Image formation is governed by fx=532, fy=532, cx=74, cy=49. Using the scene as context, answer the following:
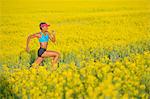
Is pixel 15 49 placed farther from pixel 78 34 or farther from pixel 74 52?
pixel 78 34

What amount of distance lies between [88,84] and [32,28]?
23.0 feet

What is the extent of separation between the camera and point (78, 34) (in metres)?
13.7

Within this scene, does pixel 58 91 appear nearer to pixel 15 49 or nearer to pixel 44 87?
pixel 44 87

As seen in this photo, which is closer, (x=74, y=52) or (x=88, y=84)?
(x=88, y=84)

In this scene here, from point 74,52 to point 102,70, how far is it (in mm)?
3076

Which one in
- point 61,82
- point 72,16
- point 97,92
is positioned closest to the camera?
point 97,92

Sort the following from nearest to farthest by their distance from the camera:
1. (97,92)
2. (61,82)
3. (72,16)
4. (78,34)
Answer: (97,92), (61,82), (78,34), (72,16)

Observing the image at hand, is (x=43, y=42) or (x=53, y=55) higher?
(x=43, y=42)

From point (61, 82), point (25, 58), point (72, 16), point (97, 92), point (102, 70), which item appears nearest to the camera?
point (97, 92)

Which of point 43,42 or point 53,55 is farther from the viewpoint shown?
point 53,55

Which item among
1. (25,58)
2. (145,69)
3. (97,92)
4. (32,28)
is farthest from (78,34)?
(97,92)

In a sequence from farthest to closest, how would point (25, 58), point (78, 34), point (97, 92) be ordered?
1. point (78, 34)
2. point (25, 58)
3. point (97, 92)

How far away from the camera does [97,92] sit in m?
6.50

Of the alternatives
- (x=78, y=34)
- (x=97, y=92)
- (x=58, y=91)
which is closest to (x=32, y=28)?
(x=78, y=34)
